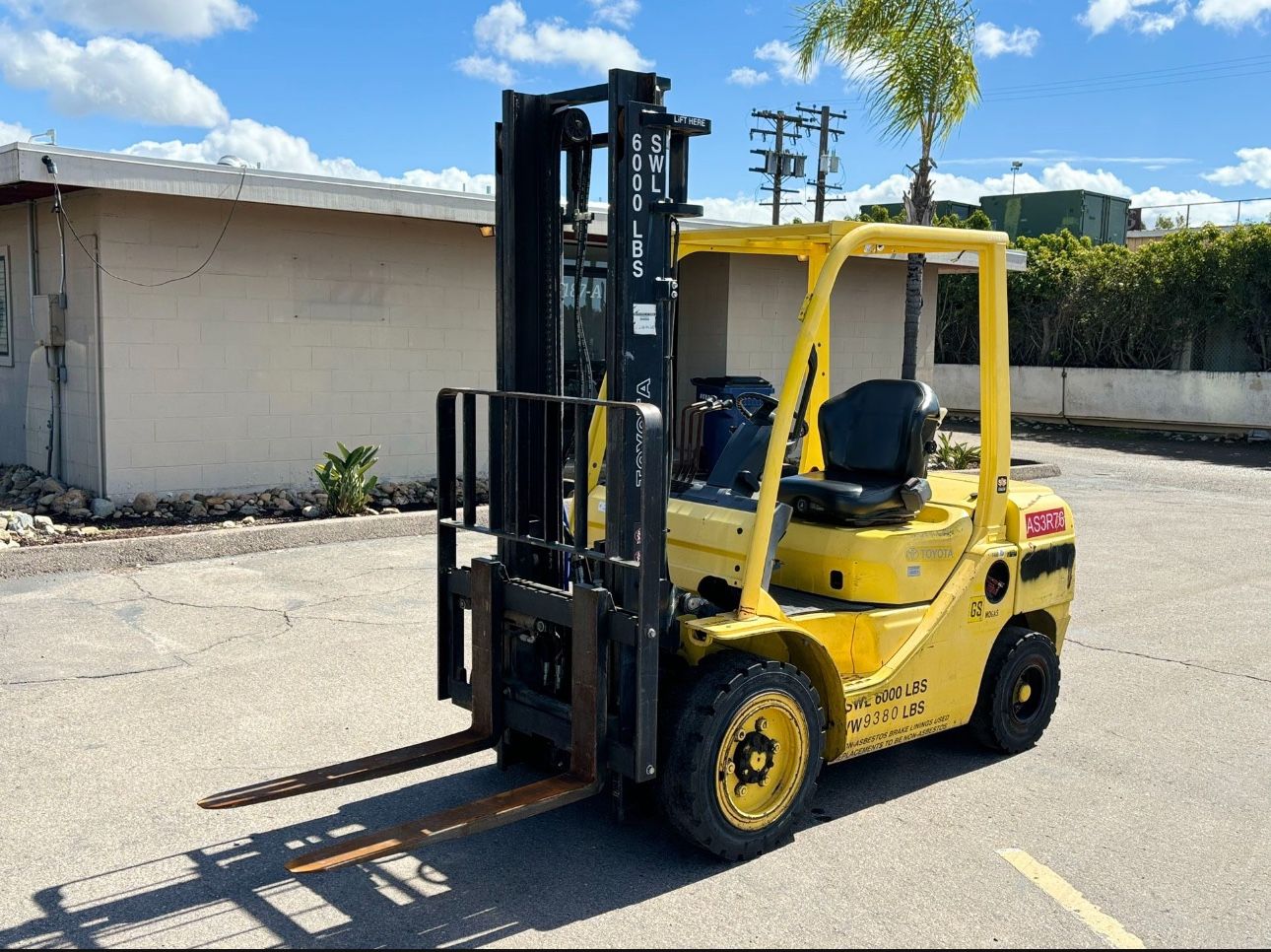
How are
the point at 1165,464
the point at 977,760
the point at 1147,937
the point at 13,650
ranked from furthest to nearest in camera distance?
the point at 1165,464 < the point at 13,650 < the point at 977,760 < the point at 1147,937

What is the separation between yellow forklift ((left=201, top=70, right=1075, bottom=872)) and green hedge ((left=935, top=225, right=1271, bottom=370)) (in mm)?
19196

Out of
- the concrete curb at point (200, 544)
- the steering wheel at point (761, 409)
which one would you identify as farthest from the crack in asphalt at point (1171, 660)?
the concrete curb at point (200, 544)

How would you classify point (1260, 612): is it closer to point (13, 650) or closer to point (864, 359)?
point (13, 650)

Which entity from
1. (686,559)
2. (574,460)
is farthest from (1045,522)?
(574,460)

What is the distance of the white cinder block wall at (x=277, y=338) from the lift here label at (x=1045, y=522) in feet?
28.2

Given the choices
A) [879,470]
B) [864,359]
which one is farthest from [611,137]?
[864,359]

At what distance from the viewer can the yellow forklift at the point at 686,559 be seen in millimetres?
4281

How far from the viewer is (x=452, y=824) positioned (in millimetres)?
3939

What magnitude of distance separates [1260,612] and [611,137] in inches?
269

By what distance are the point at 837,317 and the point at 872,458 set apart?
13.1 metres

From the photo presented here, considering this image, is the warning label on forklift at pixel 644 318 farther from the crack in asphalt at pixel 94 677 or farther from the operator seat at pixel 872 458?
the crack in asphalt at pixel 94 677

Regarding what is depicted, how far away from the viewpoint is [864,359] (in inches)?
733

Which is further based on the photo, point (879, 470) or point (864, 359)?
point (864, 359)

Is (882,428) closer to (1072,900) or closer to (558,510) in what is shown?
(558,510)
